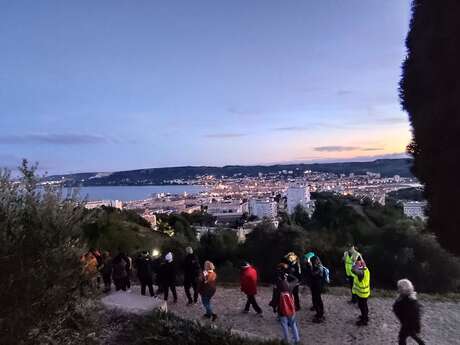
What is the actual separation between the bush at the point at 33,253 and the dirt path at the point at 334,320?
12.4ft

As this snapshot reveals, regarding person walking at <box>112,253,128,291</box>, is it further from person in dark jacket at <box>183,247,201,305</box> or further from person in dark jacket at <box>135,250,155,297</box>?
person in dark jacket at <box>183,247,201,305</box>

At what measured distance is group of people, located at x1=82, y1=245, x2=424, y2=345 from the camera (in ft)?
24.8

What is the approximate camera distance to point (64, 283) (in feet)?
18.7

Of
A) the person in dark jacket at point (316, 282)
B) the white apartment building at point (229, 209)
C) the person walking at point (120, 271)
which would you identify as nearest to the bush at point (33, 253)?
the person in dark jacket at point (316, 282)

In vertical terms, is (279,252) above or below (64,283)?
below

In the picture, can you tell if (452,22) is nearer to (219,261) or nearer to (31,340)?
(31,340)

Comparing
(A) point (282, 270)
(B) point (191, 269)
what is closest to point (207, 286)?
(B) point (191, 269)

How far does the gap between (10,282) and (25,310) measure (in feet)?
1.25

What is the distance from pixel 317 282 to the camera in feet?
32.6

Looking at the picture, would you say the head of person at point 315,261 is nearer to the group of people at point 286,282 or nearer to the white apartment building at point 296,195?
the group of people at point 286,282

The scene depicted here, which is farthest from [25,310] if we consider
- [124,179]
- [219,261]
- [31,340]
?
[124,179]

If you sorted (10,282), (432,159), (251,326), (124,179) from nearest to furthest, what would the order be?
(432,159) → (10,282) → (251,326) → (124,179)

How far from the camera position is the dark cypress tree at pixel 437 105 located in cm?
426

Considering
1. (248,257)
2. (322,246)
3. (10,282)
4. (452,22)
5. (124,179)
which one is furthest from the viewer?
(124,179)
